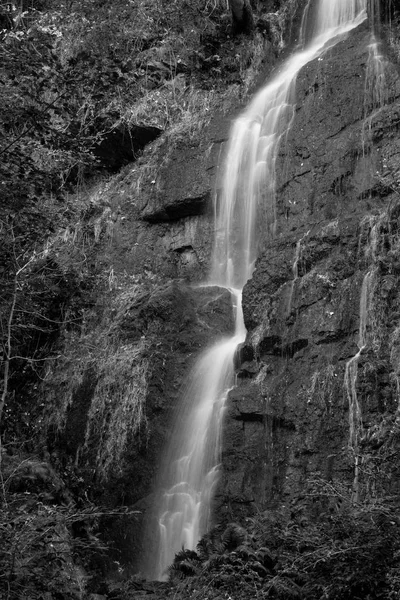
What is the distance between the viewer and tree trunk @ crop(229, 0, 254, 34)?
19453 millimetres

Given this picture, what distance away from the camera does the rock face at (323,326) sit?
32.2 feet

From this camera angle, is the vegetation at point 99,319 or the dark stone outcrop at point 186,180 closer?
the vegetation at point 99,319

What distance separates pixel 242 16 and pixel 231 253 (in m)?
7.77

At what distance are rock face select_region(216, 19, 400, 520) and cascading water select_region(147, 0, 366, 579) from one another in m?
0.41

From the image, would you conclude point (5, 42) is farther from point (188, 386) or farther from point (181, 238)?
point (181, 238)

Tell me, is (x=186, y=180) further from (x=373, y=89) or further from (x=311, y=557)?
(x=311, y=557)

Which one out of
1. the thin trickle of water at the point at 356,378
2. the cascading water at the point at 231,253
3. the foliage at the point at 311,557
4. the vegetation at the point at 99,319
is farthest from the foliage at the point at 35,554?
the thin trickle of water at the point at 356,378

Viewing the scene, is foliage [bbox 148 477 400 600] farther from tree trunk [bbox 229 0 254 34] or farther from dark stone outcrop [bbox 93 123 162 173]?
tree trunk [bbox 229 0 254 34]

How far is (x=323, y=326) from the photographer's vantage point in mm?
10914

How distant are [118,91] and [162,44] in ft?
10.6

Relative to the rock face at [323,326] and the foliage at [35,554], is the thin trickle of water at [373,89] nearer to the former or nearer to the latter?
Answer: the rock face at [323,326]

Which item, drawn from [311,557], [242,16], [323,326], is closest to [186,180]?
[242,16]

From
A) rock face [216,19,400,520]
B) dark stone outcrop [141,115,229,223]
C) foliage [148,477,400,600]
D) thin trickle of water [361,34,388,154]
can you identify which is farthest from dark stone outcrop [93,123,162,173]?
foliage [148,477,400,600]

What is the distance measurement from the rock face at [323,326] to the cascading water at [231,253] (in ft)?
1.33
